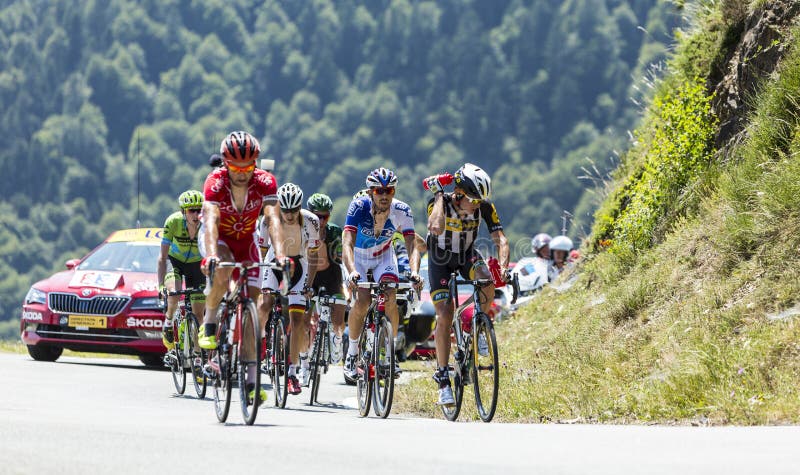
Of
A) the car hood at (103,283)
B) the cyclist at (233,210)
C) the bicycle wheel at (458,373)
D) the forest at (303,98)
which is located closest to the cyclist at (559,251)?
the car hood at (103,283)

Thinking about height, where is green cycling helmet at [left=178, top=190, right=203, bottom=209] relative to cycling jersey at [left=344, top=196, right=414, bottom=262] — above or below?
above

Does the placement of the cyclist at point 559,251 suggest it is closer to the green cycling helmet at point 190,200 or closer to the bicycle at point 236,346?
the green cycling helmet at point 190,200

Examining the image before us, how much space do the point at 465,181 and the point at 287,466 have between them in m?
4.55

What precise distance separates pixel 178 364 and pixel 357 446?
270 inches

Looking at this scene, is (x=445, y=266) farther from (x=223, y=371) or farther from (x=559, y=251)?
(x=559, y=251)

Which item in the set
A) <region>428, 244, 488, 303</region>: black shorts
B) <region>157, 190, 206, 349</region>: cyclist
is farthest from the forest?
<region>428, 244, 488, 303</region>: black shorts

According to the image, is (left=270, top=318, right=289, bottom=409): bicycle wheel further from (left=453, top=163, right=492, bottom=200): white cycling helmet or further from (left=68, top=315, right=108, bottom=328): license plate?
(left=68, top=315, right=108, bottom=328): license plate

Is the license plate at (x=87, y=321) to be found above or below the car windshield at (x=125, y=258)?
below

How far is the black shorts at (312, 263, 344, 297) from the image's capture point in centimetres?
1461

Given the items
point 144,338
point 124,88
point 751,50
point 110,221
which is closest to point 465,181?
point 751,50

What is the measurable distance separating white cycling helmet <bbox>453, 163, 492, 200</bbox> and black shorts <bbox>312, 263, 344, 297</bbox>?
382 centimetres

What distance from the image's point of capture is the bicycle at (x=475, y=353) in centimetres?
1061

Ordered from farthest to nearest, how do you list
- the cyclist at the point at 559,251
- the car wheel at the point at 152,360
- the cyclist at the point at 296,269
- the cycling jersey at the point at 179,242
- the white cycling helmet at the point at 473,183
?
the cyclist at the point at 559,251
the car wheel at the point at 152,360
the cycling jersey at the point at 179,242
the cyclist at the point at 296,269
the white cycling helmet at the point at 473,183

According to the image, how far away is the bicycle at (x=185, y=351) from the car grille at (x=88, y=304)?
359cm
